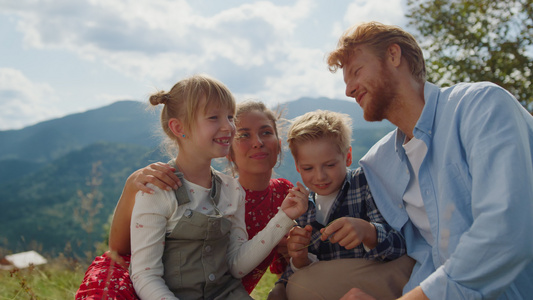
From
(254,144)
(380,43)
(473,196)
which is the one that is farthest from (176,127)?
(473,196)

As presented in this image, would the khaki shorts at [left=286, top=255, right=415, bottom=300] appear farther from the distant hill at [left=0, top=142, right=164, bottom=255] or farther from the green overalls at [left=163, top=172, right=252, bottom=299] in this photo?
the distant hill at [left=0, top=142, right=164, bottom=255]

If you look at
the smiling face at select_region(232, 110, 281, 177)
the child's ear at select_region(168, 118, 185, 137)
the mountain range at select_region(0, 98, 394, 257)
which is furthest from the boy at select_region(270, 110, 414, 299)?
the mountain range at select_region(0, 98, 394, 257)

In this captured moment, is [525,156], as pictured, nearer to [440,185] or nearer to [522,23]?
[440,185]

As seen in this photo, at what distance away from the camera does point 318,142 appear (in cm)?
277

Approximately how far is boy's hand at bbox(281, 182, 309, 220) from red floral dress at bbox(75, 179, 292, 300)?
0.69m

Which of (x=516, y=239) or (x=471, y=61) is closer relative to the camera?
(x=516, y=239)

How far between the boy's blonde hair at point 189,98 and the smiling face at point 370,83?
2.55 ft

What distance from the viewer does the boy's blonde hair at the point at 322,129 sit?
2.79m

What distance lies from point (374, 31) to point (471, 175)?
3.70 feet

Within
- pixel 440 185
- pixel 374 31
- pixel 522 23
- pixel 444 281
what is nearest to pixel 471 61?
pixel 522 23

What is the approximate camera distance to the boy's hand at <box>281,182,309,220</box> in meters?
2.50

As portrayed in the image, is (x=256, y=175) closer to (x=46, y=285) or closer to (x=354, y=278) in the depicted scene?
(x=354, y=278)

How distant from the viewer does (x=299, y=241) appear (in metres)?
2.53

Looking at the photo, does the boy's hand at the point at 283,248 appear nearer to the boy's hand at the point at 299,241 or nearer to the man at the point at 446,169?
the boy's hand at the point at 299,241
